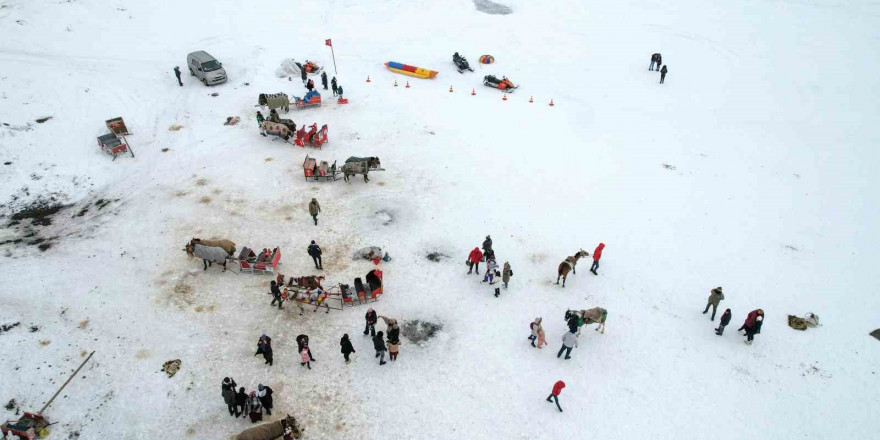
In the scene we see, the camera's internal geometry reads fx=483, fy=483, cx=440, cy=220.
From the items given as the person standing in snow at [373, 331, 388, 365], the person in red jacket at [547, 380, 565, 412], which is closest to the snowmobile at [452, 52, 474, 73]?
the person standing in snow at [373, 331, 388, 365]

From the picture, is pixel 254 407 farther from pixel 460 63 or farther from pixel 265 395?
pixel 460 63

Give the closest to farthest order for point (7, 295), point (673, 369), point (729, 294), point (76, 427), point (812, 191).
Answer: point (76, 427)
point (673, 369)
point (7, 295)
point (729, 294)
point (812, 191)

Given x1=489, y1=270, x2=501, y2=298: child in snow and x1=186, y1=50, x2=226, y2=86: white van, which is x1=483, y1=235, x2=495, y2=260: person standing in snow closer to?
x1=489, y1=270, x2=501, y2=298: child in snow

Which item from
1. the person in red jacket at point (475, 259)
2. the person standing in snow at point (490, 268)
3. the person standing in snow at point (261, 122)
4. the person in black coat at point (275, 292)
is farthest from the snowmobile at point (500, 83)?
the person in black coat at point (275, 292)

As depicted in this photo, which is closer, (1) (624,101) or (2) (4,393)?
(2) (4,393)

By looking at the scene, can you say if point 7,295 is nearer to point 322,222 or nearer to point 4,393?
point 4,393

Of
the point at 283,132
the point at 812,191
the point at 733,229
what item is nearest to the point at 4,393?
the point at 283,132
